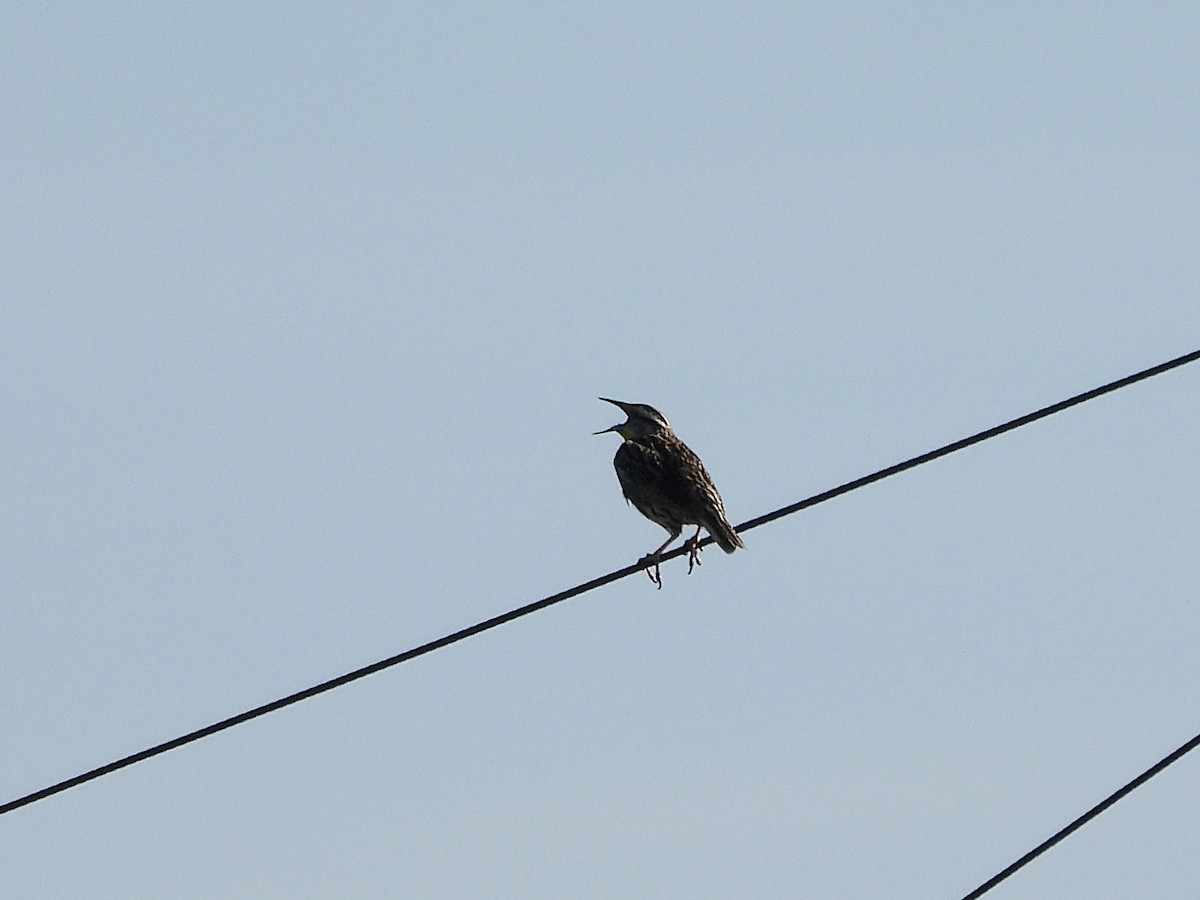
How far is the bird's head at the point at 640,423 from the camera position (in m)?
21.0

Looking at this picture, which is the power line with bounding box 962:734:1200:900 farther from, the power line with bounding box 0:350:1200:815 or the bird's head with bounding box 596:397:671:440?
the bird's head with bounding box 596:397:671:440

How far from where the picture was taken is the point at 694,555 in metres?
19.1

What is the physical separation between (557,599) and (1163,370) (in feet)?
9.85

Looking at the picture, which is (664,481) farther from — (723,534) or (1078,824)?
(1078,824)

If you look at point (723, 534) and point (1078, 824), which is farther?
point (723, 534)

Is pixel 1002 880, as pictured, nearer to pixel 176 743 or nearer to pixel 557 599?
pixel 557 599

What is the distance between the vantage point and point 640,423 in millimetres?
21094

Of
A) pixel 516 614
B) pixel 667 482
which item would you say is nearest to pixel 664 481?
pixel 667 482

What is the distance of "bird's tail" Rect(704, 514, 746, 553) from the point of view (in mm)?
18547

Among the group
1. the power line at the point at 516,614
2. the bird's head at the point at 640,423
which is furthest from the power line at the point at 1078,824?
the bird's head at the point at 640,423

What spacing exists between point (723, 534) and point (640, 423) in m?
2.61

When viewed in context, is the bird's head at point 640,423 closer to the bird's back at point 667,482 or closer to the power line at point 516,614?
the bird's back at point 667,482

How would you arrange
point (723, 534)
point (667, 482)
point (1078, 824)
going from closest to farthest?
1. point (1078, 824)
2. point (723, 534)
3. point (667, 482)

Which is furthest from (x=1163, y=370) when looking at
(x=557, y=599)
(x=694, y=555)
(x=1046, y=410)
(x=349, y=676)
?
(x=694, y=555)
